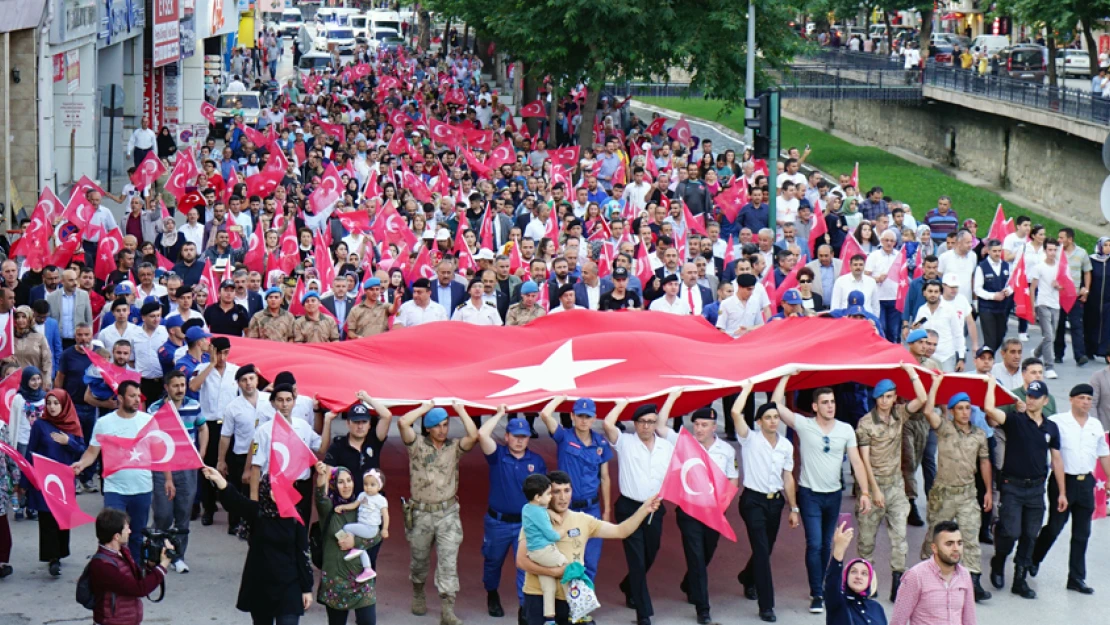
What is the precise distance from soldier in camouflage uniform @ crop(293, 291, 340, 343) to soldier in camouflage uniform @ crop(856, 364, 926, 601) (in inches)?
205

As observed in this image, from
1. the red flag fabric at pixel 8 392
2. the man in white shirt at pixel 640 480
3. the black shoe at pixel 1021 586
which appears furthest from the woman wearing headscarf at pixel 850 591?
the red flag fabric at pixel 8 392

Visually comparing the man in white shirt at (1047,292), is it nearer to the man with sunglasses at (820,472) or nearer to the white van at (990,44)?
the man with sunglasses at (820,472)

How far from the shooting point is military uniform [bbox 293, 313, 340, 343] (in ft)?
50.4

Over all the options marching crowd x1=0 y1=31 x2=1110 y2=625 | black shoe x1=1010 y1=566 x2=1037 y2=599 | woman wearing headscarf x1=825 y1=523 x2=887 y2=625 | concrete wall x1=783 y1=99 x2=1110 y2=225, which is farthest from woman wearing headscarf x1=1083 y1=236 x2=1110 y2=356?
concrete wall x1=783 y1=99 x2=1110 y2=225

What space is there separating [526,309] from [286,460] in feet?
17.3

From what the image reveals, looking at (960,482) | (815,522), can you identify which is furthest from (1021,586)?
(815,522)

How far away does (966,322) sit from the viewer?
57.4ft

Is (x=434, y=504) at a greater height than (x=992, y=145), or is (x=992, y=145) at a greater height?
(x=992, y=145)

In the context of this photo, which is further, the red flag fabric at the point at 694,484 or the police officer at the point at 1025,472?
the police officer at the point at 1025,472

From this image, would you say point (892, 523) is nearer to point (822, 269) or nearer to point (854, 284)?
point (854, 284)

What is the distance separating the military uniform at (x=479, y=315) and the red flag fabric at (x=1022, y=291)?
6524mm

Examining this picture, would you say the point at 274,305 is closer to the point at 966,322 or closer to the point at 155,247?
the point at 155,247

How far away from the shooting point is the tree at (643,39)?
33.6 meters

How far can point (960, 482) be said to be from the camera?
487 inches
